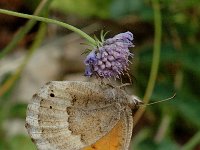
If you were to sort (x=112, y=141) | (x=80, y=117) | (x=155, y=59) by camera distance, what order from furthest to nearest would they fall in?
(x=155, y=59)
(x=80, y=117)
(x=112, y=141)

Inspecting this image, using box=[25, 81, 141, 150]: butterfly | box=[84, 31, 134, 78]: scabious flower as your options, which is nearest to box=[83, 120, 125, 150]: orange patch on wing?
box=[25, 81, 141, 150]: butterfly

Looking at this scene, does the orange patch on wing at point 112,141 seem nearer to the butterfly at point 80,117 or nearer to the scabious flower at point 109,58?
the butterfly at point 80,117

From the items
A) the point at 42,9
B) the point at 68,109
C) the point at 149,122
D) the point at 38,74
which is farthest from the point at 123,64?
the point at 38,74

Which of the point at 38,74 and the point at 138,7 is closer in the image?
the point at 138,7

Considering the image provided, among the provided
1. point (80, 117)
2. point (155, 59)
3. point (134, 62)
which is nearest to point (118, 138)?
point (80, 117)

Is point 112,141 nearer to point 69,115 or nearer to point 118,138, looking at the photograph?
point 118,138

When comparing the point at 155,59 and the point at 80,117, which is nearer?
the point at 80,117

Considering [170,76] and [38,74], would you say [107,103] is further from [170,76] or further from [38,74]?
[38,74]

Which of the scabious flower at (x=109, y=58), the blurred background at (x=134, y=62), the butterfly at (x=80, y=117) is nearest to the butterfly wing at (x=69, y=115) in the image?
the butterfly at (x=80, y=117)

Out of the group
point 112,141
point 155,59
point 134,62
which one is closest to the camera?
point 112,141
